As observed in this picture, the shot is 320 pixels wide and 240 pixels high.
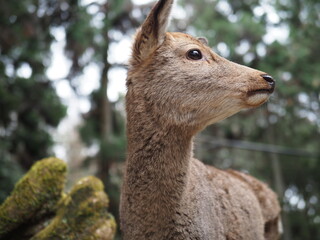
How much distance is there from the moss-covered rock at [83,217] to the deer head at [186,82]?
1.87 meters

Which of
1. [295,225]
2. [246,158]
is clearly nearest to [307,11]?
[246,158]

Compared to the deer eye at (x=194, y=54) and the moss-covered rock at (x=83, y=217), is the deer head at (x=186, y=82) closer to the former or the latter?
the deer eye at (x=194, y=54)

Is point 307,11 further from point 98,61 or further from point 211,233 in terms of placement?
point 211,233

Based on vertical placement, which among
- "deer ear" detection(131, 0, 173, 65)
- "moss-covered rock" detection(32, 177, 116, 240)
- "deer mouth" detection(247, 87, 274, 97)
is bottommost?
"moss-covered rock" detection(32, 177, 116, 240)

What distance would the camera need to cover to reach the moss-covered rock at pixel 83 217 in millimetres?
4691

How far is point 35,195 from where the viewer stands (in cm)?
490

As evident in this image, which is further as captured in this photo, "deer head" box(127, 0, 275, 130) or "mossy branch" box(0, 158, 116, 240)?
"mossy branch" box(0, 158, 116, 240)

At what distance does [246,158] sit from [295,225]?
3.78 meters

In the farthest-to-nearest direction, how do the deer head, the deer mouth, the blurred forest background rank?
the blurred forest background → the deer head → the deer mouth

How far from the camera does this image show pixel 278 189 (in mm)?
13625

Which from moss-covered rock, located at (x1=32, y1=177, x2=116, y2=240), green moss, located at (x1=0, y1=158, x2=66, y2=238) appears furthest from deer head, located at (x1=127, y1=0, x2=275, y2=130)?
green moss, located at (x1=0, y1=158, x2=66, y2=238)

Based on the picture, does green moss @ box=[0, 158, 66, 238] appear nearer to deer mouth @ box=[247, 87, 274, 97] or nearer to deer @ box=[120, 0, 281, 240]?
deer @ box=[120, 0, 281, 240]

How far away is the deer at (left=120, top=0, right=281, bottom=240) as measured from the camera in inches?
130

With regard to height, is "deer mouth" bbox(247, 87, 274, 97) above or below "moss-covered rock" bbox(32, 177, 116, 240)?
above
